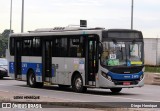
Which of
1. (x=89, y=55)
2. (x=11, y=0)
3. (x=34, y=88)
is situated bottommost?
(x=34, y=88)

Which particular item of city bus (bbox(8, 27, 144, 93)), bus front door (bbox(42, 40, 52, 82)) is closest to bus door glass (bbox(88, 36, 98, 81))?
city bus (bbox(8, 27, 144, 93))

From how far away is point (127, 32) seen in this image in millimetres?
23234

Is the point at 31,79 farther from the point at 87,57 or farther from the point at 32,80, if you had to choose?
the point at 87,57

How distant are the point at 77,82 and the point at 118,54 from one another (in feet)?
8.23

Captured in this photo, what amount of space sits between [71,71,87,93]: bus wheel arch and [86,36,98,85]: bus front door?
55cm

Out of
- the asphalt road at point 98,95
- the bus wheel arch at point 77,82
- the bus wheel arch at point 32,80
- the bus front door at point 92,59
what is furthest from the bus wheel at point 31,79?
the bus front door at point 92,59

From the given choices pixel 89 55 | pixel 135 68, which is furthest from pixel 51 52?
pixel 135 68

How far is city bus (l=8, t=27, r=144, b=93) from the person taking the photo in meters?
22.6

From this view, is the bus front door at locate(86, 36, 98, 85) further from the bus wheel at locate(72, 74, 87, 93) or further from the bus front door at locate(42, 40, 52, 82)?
the bus front door at locate(42, 40, 52, 82)

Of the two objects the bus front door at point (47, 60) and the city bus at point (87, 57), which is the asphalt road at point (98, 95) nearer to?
the city bus at point (87, 57)

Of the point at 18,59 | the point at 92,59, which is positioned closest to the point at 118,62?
the point at 92,59

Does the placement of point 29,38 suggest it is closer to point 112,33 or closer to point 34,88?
point 34,88

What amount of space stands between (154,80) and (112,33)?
34.3 feet

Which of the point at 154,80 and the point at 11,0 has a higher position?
the point at 11,0
